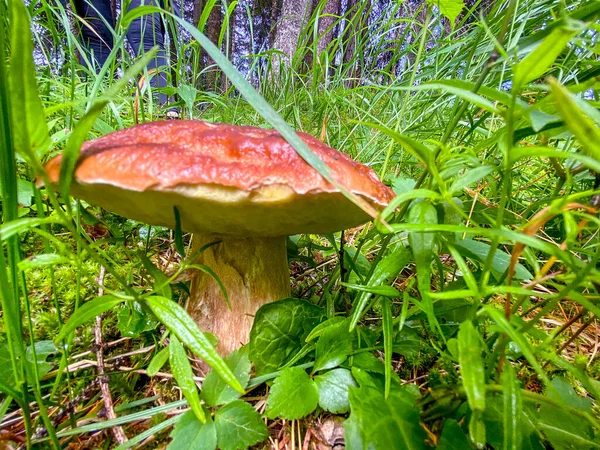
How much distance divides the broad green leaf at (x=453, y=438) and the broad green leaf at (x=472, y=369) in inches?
7.6

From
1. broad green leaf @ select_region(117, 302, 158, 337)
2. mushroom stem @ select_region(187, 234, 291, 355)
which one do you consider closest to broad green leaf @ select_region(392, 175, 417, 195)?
mushroom stem @ select_region(187, 234, 291, 355)

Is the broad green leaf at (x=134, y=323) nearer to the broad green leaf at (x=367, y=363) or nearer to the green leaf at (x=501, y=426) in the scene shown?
the broad green leaf at (x=367, y=363)

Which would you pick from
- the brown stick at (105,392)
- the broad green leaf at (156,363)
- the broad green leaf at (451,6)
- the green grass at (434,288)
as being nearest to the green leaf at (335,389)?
the green grass at (434,288)

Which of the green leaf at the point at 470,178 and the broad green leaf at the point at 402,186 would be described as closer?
the green leaf at the point at 470,178

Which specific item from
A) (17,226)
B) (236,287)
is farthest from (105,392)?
(17,226)

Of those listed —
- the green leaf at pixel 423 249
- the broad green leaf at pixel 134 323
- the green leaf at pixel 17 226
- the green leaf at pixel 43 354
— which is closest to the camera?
the green leaf at pixel 17 226

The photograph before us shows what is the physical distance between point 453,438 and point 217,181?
0.64 m

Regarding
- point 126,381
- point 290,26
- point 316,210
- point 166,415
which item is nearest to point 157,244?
point 126,381

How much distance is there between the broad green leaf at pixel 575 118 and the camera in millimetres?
380

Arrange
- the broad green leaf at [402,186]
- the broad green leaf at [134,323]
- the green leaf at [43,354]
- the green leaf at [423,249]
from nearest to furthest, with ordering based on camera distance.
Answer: the green leaf at [423,249], the green leaf at [43,354], the broad green leaf at [134,323], the broad green leaf at [402,186]

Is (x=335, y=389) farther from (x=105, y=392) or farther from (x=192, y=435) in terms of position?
(x=105, y=392)

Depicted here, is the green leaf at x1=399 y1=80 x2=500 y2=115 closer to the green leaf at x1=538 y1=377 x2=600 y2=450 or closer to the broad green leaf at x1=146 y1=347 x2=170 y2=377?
the green leaf at x1=538 y1=377 x2=600 y2=450

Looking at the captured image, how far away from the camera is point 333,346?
84 cm

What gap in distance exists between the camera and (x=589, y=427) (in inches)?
27.5
